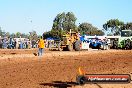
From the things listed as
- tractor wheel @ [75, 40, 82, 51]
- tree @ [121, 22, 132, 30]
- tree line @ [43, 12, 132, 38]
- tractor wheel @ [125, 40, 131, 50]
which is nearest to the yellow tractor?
tractor wheel @ [75, 40, 82, 51]

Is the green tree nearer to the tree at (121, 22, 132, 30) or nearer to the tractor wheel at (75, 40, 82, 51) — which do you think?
the tree at (121, 22, 132, 30)

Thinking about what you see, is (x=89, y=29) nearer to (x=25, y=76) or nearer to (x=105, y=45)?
(x=105, y=45)

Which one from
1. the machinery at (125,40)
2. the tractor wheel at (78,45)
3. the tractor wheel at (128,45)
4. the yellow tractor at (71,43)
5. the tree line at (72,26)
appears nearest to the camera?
the tractor wheel at (78,45)

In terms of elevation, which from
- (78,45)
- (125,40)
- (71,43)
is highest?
(125,40)

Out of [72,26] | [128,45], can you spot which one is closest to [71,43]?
[128,45]

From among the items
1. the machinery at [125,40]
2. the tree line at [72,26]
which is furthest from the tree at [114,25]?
the machinery at [125,40]

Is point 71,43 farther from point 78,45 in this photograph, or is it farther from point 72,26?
point 72,26

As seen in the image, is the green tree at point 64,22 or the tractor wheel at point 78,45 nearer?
the tractor wheel at point 78,45

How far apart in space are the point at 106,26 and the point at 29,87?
13079 centimetres

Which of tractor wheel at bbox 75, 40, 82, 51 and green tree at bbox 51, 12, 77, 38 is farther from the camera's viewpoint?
green tree at bbox 51, 12, 77, 38

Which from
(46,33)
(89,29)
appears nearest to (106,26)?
(89,29)

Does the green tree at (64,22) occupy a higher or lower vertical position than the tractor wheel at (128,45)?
higher

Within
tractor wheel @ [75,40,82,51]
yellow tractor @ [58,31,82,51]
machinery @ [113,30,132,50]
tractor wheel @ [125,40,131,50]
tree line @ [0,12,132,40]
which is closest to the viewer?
tractor wheel @ [75,40,82,51]

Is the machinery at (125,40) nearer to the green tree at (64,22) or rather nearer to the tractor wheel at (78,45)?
the tractor wheel at (78,45)
